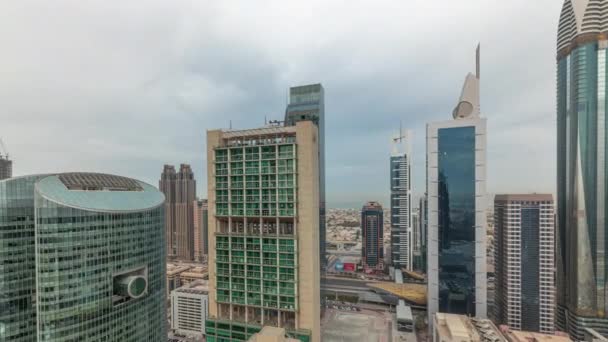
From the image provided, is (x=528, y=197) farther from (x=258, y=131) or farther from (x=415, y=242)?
→ (x=258, y=131)

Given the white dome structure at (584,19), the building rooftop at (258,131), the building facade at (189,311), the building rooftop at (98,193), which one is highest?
the white dome structure at (584,19)

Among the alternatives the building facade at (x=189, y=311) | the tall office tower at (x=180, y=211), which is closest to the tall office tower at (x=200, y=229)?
the tall office tower at (x=180, y=211)

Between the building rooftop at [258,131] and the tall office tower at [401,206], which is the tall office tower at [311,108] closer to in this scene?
the building rooftop at [258,131]

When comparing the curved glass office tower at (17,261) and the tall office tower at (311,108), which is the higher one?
the tall office tower at (311,108)

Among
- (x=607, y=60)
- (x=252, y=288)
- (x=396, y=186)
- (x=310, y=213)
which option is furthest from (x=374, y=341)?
(x=607, y=60)

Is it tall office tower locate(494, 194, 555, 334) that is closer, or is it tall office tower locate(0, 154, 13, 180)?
tall office tower locate(494, 194, 555, 334)

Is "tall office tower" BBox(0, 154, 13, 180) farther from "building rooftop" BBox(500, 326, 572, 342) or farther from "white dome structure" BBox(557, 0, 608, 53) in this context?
"white dome structure" BBox(557, 0, 608, 53)

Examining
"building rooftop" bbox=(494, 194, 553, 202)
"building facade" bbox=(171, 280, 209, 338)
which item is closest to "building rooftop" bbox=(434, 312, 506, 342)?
"building rooftop" bbox=(494, 194, 553, 202)
